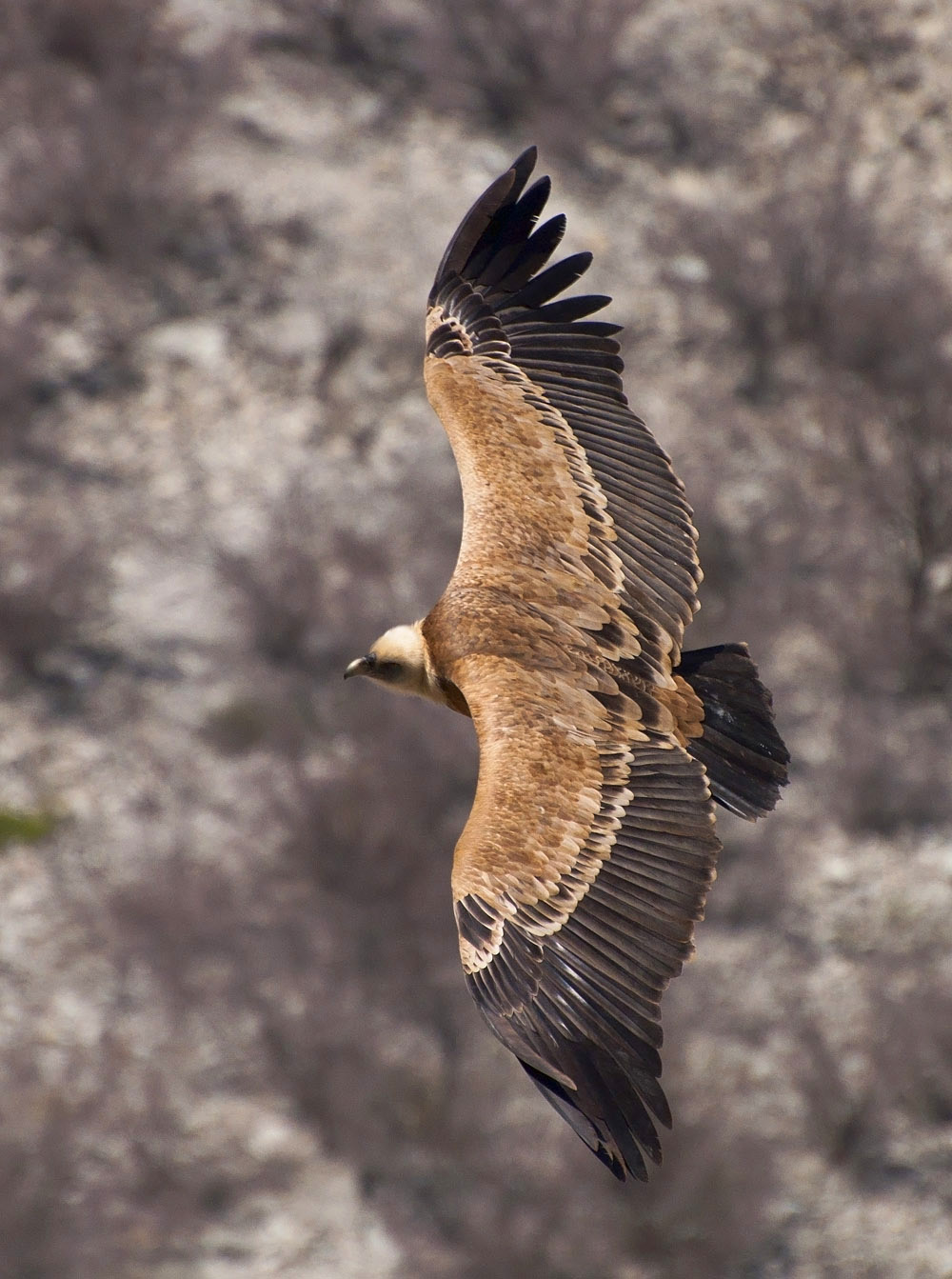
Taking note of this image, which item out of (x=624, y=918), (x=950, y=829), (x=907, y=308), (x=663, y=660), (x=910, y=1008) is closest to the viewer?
(x=624, y=918)

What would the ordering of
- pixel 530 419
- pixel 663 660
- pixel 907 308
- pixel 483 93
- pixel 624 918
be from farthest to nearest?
1. pixel 483 93
2. pixel 907 308
3. pixel 530 419
4. pixel 663 660
5. pixel 624 918

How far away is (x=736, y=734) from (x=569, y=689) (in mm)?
877

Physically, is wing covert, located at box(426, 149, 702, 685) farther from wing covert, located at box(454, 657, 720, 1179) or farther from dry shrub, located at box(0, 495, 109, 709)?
dry shrub, located at box(0, 495, 109, 709)

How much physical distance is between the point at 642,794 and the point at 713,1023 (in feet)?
36.8

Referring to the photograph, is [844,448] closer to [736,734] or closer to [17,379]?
[17,379]

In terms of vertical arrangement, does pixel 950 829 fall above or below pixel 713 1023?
above

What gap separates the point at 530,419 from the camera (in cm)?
879

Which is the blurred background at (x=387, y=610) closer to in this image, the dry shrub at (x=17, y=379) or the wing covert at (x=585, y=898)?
the dry shrub at (x=17, y=379)

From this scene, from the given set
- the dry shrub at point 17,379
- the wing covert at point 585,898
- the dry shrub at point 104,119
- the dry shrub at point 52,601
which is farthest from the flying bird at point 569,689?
the dry shrub at point 104,119

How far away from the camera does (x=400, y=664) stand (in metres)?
8.42

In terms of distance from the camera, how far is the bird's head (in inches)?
331

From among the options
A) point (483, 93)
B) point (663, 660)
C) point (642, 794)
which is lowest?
point (642, 794)

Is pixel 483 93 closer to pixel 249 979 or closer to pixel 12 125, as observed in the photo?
pixel 12 125

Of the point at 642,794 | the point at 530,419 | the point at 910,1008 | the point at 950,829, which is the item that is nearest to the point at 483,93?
the point at 950,829
